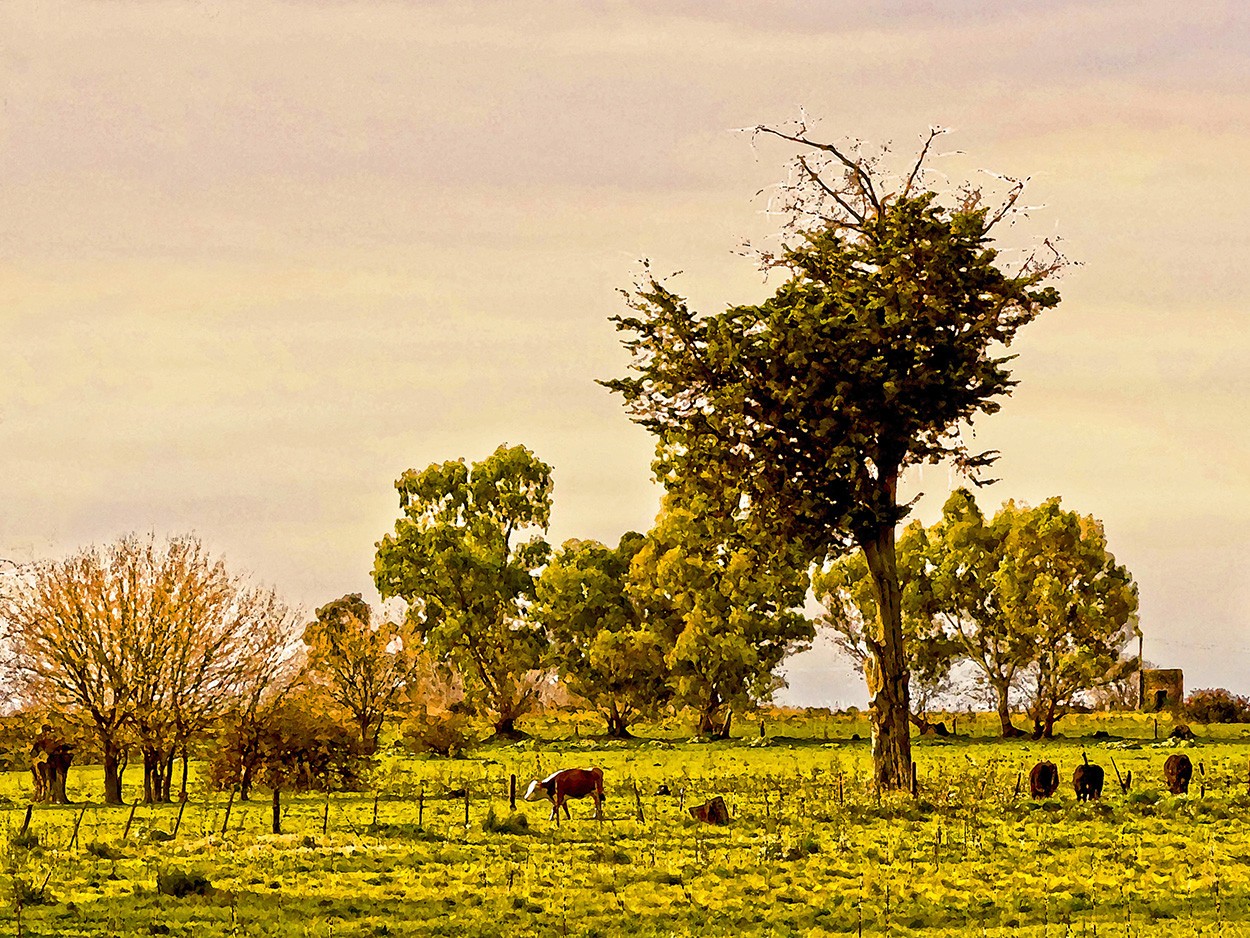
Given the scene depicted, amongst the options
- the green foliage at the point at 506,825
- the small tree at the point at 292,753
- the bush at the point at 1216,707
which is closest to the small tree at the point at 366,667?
the small tree at the point at 292,753

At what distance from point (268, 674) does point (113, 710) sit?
599cm

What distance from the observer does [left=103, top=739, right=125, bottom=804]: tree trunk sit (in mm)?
56844

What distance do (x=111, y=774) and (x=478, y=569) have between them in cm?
4618

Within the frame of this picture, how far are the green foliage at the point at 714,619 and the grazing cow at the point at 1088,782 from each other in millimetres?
42959

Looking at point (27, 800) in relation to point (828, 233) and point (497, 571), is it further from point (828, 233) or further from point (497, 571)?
point (497, 571)

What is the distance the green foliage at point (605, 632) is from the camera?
312ft

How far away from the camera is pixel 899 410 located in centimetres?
5006

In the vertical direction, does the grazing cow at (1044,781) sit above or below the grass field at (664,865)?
above

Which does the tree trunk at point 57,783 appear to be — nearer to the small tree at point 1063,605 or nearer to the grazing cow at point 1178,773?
the grazing cow at point 1178,773

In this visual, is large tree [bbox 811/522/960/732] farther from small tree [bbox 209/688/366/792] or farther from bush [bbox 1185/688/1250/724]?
small tree [bbox 209/688/366/792]

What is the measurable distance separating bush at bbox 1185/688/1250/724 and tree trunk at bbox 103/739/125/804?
69055mm

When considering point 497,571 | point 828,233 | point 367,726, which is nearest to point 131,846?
point 828,233

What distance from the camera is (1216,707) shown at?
10256 centimetres

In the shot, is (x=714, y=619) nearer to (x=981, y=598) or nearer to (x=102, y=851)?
(x=981, y=598)
